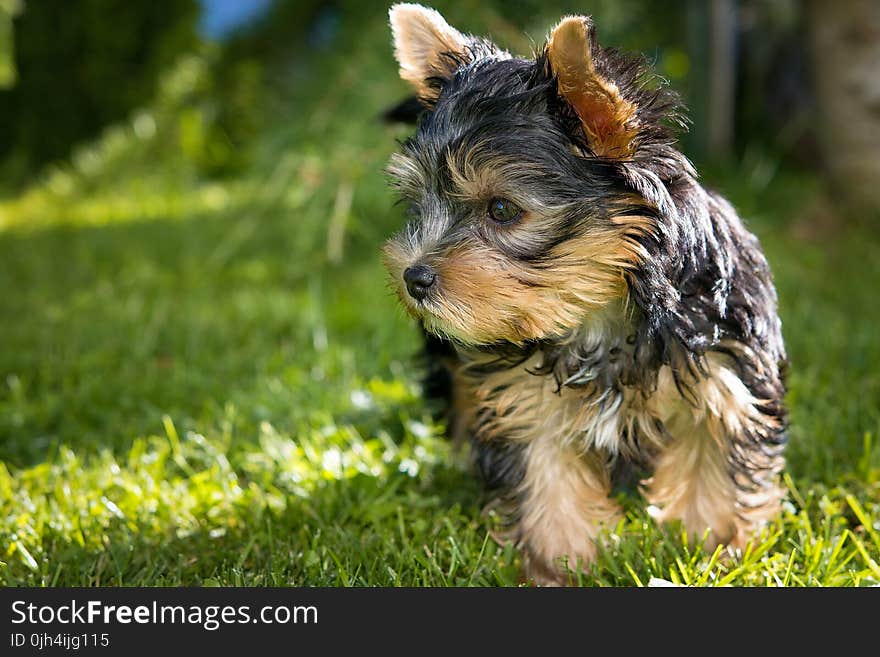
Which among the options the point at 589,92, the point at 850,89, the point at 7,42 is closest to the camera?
the point at 589,92

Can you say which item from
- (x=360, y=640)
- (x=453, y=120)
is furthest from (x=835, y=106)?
(x=360, y=640)

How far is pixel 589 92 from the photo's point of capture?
240 cm

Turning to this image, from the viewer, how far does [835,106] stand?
636cm

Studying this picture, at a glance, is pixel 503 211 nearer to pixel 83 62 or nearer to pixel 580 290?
pixel 580 290

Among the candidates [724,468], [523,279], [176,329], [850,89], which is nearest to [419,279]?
[523,279]

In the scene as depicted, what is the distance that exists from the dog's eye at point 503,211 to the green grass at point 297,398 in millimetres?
1010

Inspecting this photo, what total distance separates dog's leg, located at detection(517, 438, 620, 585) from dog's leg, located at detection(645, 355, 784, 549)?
0.29 m

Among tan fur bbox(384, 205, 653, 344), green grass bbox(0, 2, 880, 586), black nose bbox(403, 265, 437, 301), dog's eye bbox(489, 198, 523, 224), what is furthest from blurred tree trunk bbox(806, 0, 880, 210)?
black nose bbox(403, 265, 437, 301)

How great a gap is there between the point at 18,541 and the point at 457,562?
4.56 feet

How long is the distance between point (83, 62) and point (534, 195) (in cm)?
837

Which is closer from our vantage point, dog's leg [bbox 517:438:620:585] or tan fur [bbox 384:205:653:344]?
tan fur [bbox 384:205:653:344]

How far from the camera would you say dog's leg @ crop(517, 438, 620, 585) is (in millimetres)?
2906

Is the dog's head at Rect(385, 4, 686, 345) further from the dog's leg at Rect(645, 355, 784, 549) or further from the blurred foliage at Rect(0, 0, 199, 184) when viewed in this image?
the blurred foliage at Rect(0, 0, 199, 184)

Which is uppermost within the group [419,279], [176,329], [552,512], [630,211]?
[630,211]
